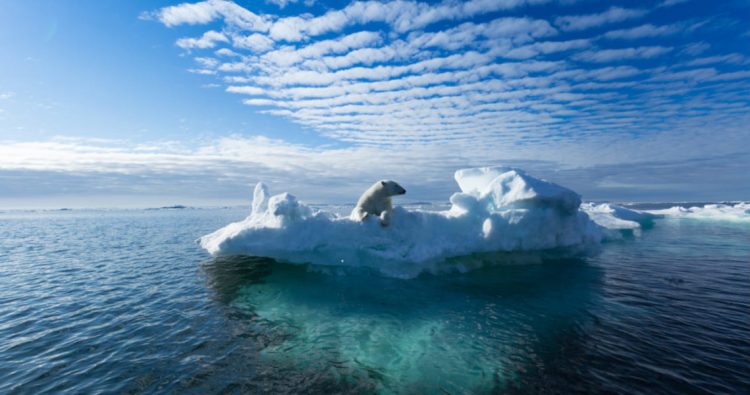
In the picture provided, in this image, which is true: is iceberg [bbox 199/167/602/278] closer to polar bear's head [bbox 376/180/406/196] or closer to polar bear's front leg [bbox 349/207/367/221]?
polar bear's front leg [bbox 349/207/367/221]

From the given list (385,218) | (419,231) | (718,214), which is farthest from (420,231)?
(718,214)

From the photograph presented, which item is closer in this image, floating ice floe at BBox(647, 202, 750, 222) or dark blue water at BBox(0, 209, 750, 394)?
dark blue water at BBox(0, 209, 750, 394)

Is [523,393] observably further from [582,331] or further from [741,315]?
[741,315]

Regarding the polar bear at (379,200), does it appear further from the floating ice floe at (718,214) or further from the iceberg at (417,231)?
the floating ice floe at (718,214)

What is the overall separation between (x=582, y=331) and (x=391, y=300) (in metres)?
4.60

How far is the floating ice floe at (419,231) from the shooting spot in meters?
10.6

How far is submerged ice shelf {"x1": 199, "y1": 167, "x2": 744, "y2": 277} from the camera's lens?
10641 mm

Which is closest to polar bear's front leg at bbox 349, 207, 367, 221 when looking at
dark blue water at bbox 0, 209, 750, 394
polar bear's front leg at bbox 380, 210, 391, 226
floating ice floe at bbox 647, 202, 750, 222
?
polar bear's front leg at bbox 380, 210, 391, 226

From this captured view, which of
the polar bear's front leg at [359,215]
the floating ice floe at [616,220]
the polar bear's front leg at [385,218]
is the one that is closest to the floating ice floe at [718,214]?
the floating ice floe at [616,220]

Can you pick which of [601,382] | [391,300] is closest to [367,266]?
[391,300]

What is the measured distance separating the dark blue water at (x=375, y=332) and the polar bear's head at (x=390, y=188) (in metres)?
3.14

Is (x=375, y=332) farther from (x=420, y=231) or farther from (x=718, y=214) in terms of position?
(x=718, y=214)

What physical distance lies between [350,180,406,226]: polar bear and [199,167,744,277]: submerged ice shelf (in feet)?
1.22

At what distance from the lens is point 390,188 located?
11.1 m
